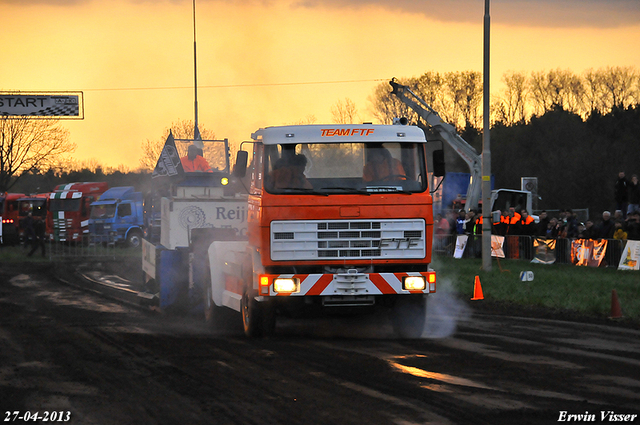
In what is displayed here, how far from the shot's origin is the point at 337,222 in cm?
1062

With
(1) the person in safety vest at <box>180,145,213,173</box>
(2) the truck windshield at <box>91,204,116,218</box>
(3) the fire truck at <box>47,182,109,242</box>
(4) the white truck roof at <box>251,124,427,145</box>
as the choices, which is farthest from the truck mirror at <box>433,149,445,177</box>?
(3) the fire truck at <box>47,182,109,242</box>

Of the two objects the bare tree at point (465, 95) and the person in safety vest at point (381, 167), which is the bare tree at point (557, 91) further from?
the person in safety vest at point (381, 167)

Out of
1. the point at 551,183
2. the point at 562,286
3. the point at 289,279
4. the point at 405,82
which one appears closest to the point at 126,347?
the point at 289,279

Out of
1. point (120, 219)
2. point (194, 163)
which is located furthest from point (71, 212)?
point (194, 163)

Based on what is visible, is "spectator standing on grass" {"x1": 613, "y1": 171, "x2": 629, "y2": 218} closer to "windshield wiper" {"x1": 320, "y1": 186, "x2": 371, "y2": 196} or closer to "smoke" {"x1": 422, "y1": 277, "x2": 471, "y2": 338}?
"smoke" {"x1": 422, "y1": 277, "x2": 471, "y2": 338}

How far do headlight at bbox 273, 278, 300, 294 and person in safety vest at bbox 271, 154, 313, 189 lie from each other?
3.94ft

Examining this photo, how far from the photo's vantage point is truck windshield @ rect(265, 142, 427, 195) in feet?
35.2

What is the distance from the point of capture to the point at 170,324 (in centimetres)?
1330

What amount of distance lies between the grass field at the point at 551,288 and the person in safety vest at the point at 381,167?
5.05 m

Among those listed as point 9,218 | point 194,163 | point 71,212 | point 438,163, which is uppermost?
point 194,163

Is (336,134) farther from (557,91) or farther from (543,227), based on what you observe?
(557,91)

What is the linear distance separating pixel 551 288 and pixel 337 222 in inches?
330

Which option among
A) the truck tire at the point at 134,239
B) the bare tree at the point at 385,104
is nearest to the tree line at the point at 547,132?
the bare tree at the point at 385,104

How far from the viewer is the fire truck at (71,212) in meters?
43.9
